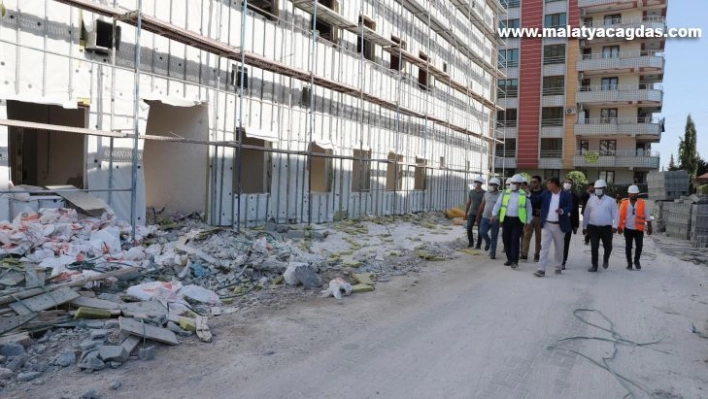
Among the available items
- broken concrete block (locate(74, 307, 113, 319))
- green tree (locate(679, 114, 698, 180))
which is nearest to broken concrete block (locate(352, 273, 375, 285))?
broken concrete block (locate(74, 307, 113, 319))

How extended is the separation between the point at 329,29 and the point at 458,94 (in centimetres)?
1148

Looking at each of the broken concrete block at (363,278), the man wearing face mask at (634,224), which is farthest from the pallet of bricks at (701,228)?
the broken concrete block at (363,278)

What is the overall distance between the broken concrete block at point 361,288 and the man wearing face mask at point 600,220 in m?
4.64

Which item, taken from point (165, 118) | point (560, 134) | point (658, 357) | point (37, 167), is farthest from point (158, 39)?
point (560, 134)

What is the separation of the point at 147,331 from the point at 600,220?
801 centimetres

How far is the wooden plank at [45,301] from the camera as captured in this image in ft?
15.4

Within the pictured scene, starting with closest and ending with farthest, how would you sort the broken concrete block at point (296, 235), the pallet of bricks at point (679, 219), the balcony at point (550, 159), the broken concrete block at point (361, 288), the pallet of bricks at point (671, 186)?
the broken concrete block at point (361, 288), the broken concrete block at point (296, 235), the pallet of bricks at point (679, 219), the pallet of bricks at point (671, 186), the balcony at point (550, 159)

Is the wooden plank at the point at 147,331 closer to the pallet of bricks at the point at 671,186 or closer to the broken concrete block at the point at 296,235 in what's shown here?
the broken concrete block at the point at 296,235

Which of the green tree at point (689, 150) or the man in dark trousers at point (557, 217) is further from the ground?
the green tree at point (689, 150)

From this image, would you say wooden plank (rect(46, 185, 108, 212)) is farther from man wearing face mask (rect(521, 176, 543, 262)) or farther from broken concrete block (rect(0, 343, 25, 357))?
man wearing face mask (rect(521, 176, 543, 262))

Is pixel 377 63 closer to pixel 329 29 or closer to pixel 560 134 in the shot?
pixel 329 29

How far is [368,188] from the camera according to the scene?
56.3ft

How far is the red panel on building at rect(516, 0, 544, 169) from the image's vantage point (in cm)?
4525

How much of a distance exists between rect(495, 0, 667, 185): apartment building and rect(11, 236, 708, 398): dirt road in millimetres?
36652
